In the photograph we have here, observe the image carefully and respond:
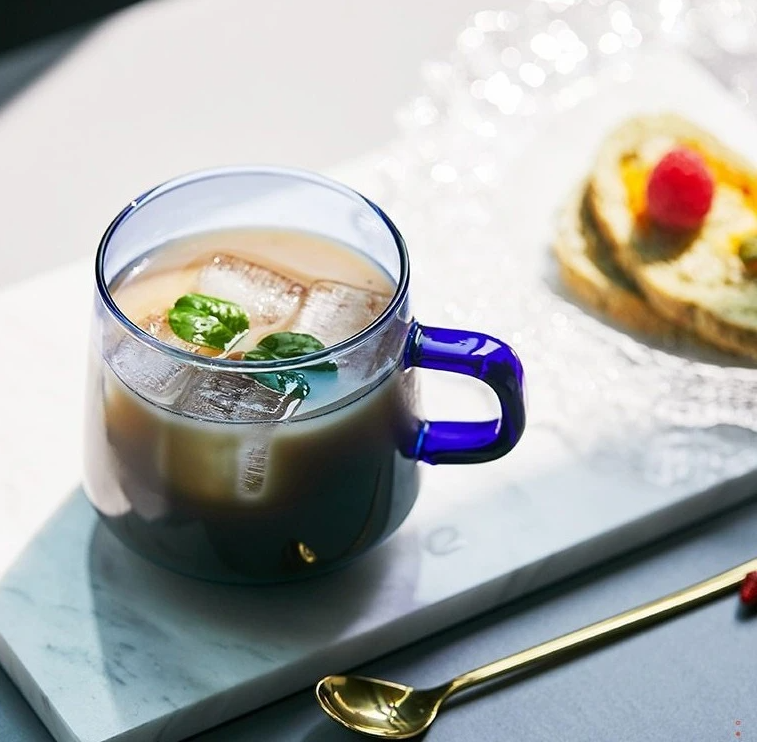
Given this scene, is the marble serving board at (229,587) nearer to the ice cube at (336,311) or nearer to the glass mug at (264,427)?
the glass mug at (264,427)

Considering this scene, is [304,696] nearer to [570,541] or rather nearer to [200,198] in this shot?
[570,541]

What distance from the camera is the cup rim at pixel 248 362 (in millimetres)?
1080

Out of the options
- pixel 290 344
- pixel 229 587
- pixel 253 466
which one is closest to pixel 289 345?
pixel 290 344

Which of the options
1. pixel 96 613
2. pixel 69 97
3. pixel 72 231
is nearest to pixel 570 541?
pixel 96 613

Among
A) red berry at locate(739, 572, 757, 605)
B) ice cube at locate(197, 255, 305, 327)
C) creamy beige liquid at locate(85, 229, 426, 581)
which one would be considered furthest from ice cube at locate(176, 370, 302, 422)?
red berry at locate(739, 572, 757, 605)

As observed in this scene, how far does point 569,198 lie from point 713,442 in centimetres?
41

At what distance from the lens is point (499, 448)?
122cm

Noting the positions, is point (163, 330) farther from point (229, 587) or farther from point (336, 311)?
point (229, 587)

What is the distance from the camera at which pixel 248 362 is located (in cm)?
108

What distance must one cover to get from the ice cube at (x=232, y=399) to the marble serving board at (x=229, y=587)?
24 centimetres

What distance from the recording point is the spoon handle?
1236 millimetres

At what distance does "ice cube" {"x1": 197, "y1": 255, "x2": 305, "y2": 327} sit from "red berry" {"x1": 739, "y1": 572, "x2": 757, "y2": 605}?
1.69 feet

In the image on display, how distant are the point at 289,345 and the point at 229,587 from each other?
270 mm

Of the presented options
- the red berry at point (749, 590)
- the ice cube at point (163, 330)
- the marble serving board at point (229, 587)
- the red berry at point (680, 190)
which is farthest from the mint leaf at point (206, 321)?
the red berry at point (680, 190)
